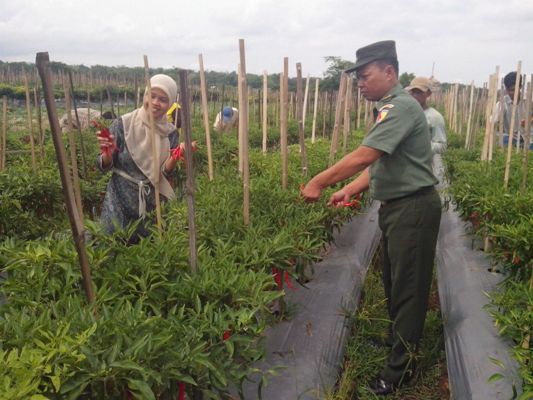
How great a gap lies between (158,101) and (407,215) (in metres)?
1.62

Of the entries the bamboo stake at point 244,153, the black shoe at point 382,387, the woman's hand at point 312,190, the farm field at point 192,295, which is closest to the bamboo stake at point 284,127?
the farm field at point 192,295

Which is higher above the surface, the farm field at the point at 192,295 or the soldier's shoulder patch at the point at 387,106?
the soldier's shoulder patch at the point at 387,106

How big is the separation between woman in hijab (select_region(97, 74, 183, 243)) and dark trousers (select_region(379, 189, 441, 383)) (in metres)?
1.36

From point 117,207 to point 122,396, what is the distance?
1.90 m

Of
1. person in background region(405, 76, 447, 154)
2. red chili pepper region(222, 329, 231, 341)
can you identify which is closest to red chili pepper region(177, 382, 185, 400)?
red chili pepper region(222, 329, 231, 341)

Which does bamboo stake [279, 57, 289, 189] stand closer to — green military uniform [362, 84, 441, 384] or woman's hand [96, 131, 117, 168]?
green military uniform [362, 84, 441, 384]

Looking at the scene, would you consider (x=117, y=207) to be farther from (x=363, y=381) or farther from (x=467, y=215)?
(x=467, y=215)

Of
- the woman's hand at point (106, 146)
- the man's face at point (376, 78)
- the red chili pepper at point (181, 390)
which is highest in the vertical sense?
the man's face at point (376, 78)

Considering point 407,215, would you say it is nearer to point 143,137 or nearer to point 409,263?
point 409,263

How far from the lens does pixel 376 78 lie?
2.56 meters

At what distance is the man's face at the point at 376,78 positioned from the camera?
8.34 feet

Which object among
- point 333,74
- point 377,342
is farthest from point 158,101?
point 333,74

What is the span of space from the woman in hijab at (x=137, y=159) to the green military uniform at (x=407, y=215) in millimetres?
1249

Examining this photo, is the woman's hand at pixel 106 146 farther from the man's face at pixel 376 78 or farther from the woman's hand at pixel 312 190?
the man's face at pixel 376 78
